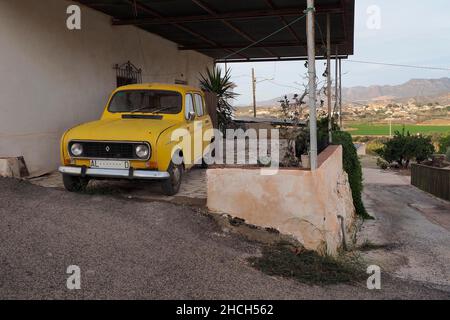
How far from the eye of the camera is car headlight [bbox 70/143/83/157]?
659cm

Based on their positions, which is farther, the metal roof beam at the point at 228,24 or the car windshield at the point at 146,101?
the metal roof beam at the point at 228,24

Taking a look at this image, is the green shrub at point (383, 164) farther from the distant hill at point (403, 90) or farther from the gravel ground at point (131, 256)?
the distant hill at point (403, 90)

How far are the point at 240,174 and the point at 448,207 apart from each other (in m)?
11.7

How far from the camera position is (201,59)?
58.9 feet

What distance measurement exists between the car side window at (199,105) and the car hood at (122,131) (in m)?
1.31

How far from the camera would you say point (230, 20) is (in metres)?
11.5

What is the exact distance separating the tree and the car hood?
25677 millimetres

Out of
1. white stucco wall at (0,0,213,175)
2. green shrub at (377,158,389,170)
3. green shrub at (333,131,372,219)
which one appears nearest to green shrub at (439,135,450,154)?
green shrub at (377,158,389,170)

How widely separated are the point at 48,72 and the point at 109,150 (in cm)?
334

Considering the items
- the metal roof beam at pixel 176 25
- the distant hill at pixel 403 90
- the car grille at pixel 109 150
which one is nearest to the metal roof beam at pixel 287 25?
the metal roof beam at pixel 176 25

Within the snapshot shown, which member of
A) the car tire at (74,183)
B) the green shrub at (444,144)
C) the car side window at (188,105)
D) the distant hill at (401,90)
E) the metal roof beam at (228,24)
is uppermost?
the distant hill at (401,90)

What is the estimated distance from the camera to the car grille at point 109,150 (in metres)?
6.37
